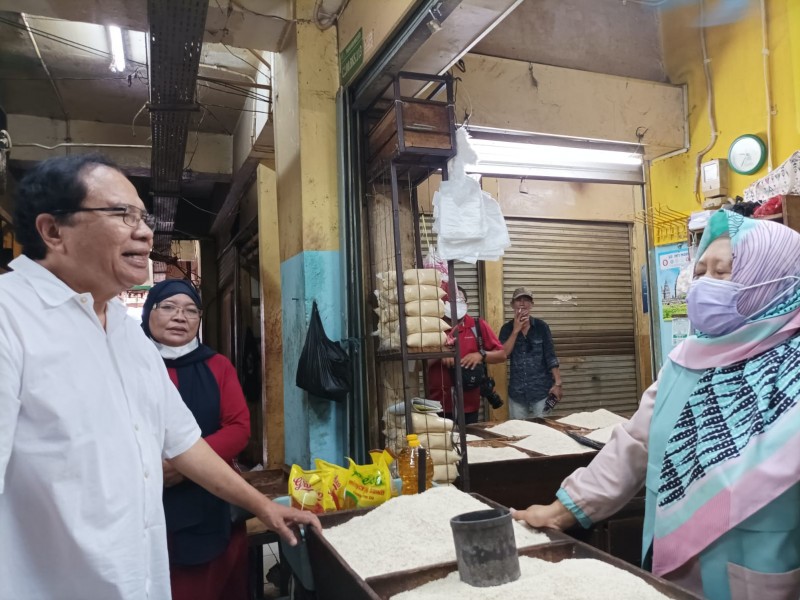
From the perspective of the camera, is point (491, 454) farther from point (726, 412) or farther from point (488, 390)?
point (726, 412)

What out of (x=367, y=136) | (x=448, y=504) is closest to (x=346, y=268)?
(x=367, y=136)

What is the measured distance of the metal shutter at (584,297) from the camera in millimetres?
6547

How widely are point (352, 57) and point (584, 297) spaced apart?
430 cm

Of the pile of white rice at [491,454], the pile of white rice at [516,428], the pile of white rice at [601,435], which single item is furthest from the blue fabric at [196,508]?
the pile of white rice at [601,435]

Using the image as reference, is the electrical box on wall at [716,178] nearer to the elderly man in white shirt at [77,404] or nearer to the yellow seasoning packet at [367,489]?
the yellow seasoning packet at [367,489]

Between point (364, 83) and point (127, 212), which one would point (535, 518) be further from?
point (364, 83)

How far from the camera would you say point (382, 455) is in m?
2.34

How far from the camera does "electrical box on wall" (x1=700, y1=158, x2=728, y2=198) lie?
170 inches

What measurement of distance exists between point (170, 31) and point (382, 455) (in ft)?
8.95

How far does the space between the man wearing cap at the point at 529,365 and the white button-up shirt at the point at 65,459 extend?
408 centimetres

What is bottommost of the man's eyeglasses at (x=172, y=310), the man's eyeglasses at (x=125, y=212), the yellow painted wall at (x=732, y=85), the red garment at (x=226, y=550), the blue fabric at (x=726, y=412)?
the red garment at (x=226, y=550)

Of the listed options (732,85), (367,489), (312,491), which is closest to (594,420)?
(367,489)

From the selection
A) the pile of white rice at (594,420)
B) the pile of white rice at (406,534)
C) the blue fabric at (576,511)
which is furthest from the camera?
the pile of white rice at (594,420)

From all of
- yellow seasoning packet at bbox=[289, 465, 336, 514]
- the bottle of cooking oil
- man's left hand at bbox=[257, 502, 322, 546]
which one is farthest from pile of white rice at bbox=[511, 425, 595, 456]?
man's left hand at bbox=[257, 502, 322, 546]
